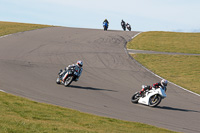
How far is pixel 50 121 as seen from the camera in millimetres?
10109

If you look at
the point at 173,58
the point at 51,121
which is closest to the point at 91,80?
the point at 51,121

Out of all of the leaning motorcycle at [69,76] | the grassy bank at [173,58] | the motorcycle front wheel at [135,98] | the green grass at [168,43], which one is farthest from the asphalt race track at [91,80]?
the green grass at [168,43]

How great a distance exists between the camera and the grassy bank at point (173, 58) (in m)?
26.4

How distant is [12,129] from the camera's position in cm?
811

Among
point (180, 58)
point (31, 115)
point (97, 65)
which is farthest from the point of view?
point (180, 58)

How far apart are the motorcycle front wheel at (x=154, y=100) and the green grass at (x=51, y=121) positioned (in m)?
4.80

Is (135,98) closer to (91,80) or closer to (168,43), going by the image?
(91,80)

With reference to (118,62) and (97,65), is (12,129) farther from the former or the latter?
(118,62)

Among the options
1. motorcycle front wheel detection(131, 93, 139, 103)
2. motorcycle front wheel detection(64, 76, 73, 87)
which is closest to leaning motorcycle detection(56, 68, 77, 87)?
motorcycle front wheel detection(64, 76, 73, 87)

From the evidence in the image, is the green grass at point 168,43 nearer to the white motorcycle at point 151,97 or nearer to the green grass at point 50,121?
the white motorcycle at point 151,97

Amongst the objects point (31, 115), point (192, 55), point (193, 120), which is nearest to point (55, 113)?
point (31, 115)

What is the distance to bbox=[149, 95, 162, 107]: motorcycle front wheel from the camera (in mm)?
16484

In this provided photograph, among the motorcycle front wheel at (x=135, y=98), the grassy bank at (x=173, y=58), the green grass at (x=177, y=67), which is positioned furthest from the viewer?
the grassy bank at (x=173, y=58)

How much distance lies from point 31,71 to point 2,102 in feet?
33.8
